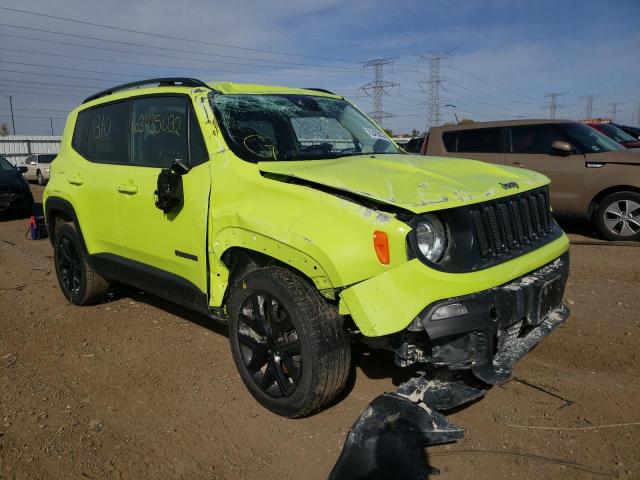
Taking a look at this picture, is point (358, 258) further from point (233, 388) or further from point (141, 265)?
point (141, 265)

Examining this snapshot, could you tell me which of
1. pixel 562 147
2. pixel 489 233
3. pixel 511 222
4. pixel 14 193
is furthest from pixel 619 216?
pixel 14 193

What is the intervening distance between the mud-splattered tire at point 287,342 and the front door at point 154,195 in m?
0.47

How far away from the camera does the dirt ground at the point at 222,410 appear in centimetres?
270

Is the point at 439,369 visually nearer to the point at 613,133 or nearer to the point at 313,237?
the point at 313,237

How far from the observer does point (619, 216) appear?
755cm

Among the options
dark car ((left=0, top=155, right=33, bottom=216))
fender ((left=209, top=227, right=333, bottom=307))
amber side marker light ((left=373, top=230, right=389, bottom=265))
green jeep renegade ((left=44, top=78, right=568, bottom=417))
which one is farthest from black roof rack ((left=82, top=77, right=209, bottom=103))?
dark car ((left=0, top=155, right=33, bottom=216))

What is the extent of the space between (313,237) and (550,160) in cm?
654

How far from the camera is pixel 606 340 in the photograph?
4062mm

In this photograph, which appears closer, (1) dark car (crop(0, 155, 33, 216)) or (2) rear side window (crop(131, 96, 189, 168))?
(2) rear side window (crop(131, 96, 189, 168))

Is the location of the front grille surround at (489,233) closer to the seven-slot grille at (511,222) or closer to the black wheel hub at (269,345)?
the seven-slot grille at (511,222)

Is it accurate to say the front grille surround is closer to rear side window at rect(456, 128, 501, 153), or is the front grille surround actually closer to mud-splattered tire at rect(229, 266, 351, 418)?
mud-splattered tire at rect(229, 266, 351, 418)

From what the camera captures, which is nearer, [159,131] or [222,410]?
[222,410]

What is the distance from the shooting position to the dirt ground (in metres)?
2.70

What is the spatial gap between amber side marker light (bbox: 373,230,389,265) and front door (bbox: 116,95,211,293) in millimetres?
1263
